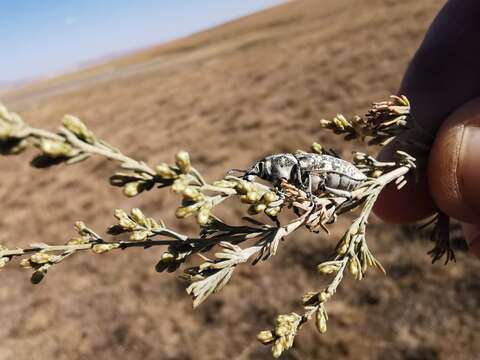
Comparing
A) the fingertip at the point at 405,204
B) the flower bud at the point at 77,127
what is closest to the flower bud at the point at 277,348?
the flower bud at the point at 77,127

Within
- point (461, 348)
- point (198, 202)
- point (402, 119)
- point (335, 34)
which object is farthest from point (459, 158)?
point (335, 34)

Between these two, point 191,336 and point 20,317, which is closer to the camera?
point 191,336

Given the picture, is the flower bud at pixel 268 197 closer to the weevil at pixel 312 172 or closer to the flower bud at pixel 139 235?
the weevil at pixel 312 172

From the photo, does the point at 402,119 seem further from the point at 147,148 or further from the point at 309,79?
the point at 309,79

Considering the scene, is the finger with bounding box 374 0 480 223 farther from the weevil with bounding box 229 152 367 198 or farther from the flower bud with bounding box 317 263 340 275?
the flower bud with bounding box 317 263 340 275

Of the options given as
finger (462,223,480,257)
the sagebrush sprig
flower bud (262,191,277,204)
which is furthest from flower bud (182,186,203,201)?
finger (462,223,480,257)

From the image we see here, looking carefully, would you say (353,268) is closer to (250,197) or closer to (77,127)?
(250,197)

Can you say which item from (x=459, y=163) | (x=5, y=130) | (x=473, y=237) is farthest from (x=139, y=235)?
(x=473, y=237)
